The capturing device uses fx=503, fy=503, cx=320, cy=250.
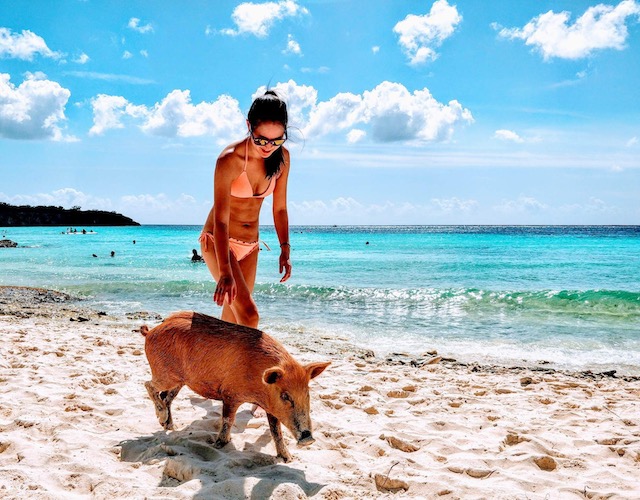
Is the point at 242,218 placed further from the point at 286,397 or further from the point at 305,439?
the point at 305,439

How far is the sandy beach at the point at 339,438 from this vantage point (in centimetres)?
288

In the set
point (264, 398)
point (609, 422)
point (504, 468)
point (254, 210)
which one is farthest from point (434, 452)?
point (254, 210)

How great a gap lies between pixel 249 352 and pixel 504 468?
1.85 metres

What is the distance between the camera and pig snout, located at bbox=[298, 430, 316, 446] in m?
2.91

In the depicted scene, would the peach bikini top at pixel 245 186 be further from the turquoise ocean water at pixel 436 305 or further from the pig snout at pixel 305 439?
the turquoise ocean water at pixel 436 305

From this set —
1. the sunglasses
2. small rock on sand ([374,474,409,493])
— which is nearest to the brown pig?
small rock on sand ([374,474,409,493])

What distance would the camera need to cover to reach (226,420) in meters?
3.31

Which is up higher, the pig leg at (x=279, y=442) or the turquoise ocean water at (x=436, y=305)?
the pig leg at (x=279, y=442)

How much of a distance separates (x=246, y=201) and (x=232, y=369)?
137cm

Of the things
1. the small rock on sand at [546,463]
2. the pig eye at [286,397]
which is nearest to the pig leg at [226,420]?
the pig eye at [286,397]

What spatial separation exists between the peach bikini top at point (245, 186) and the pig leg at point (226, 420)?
152cm

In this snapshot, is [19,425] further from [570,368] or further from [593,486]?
[570,368]

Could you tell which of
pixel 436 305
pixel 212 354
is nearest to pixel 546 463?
pixel 212 354

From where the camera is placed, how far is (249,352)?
3123mm
